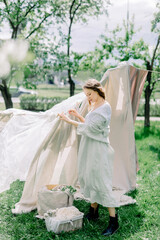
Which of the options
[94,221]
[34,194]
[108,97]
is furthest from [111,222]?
[108,97]

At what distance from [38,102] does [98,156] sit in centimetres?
1498

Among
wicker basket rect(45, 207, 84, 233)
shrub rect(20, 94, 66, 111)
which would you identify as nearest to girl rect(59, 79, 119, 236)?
wicker basket rect(45, 207, 84, 233)

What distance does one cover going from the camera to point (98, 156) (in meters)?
3.15

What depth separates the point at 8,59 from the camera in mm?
8727

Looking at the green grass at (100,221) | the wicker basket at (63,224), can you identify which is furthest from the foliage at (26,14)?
the wicker basket at (63,224)

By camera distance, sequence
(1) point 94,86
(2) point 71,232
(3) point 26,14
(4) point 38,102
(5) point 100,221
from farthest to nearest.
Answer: (4) point 38,102
(3) point 26,14
(5) point 100,221
(2) point 71,232
(1) point 94,86

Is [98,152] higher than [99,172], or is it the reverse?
[98,152]

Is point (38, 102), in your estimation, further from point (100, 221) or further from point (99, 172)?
point (99, 172)

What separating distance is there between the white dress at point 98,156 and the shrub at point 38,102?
14617 mm

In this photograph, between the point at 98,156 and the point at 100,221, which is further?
the point at 100,221

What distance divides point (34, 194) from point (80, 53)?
8.27 meters

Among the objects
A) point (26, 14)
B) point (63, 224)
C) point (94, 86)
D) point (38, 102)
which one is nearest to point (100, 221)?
point (63, 224)

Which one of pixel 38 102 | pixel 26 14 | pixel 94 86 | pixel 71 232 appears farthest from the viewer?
pixel 38 102

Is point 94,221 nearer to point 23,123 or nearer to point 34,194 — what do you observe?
point 34,194
